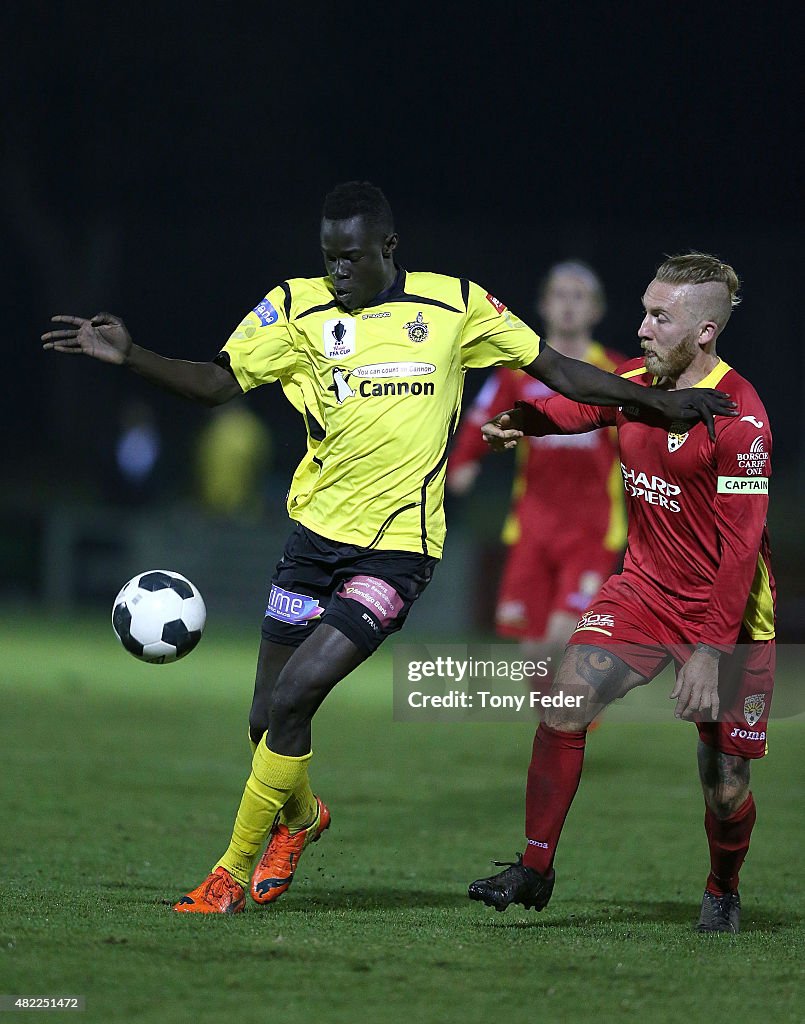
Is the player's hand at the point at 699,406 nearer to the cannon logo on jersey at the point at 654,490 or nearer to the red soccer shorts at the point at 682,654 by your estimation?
the cannon logo on jersey at the point at 654,490

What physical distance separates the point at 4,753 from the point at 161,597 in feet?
12.6

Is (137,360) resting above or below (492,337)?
below

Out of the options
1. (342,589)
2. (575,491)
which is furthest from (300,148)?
(342,589)

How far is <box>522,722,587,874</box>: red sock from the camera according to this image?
213 inches

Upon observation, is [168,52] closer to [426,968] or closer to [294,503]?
[294,503]

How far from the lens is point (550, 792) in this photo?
5438 mm

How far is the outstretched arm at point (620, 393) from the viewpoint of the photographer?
5.43 metres

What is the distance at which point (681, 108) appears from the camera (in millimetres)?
23422

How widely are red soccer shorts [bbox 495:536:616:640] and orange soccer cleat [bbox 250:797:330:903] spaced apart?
3.89 m

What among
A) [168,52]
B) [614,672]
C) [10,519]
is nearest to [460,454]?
[614,672]

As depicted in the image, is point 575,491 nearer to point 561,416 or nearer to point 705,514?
point 561,416

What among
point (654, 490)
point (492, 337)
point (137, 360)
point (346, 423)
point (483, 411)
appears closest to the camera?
point (137, 360)

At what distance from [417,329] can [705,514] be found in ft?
4.01

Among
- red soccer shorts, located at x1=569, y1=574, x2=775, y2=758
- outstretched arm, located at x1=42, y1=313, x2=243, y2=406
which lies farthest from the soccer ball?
red soccer shorts, located at x1=569, y1=574, x2=775, y2=758
